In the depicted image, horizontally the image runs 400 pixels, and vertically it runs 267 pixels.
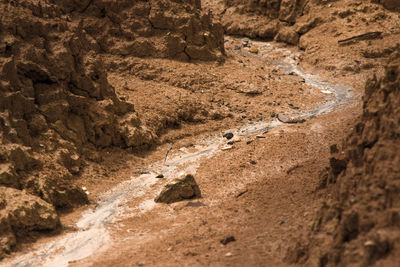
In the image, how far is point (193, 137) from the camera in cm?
1830

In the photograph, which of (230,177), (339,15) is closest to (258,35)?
(339,15)

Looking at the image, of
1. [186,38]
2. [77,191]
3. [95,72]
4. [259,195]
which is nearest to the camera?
[259,195]

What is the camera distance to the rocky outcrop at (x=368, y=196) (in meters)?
6.93

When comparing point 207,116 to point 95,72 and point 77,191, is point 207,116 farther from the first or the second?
point 77,191

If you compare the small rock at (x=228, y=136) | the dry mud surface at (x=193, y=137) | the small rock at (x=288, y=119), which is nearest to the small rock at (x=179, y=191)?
the dry mud surface at (x=193, y=137)

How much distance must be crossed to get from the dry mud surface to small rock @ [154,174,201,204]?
27 centimetres

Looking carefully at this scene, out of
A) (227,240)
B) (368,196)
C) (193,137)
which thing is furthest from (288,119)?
(368,196)

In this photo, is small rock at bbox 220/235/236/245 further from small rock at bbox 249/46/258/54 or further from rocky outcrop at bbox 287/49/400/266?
small rock at bbox 249/46/258/54

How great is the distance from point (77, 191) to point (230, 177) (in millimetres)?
4167

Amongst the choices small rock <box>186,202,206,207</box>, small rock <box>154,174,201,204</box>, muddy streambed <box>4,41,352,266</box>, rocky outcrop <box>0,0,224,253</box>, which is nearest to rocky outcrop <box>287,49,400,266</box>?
small rock <box>186,202,206,207</box>

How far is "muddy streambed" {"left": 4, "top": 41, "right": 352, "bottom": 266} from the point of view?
10805mm

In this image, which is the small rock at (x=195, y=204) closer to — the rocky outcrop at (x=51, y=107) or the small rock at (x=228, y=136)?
the rocky outcrop at (x=51, y=107)

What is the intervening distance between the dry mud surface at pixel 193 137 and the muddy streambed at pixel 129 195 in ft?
0.18

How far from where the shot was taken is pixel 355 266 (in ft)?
22.4
